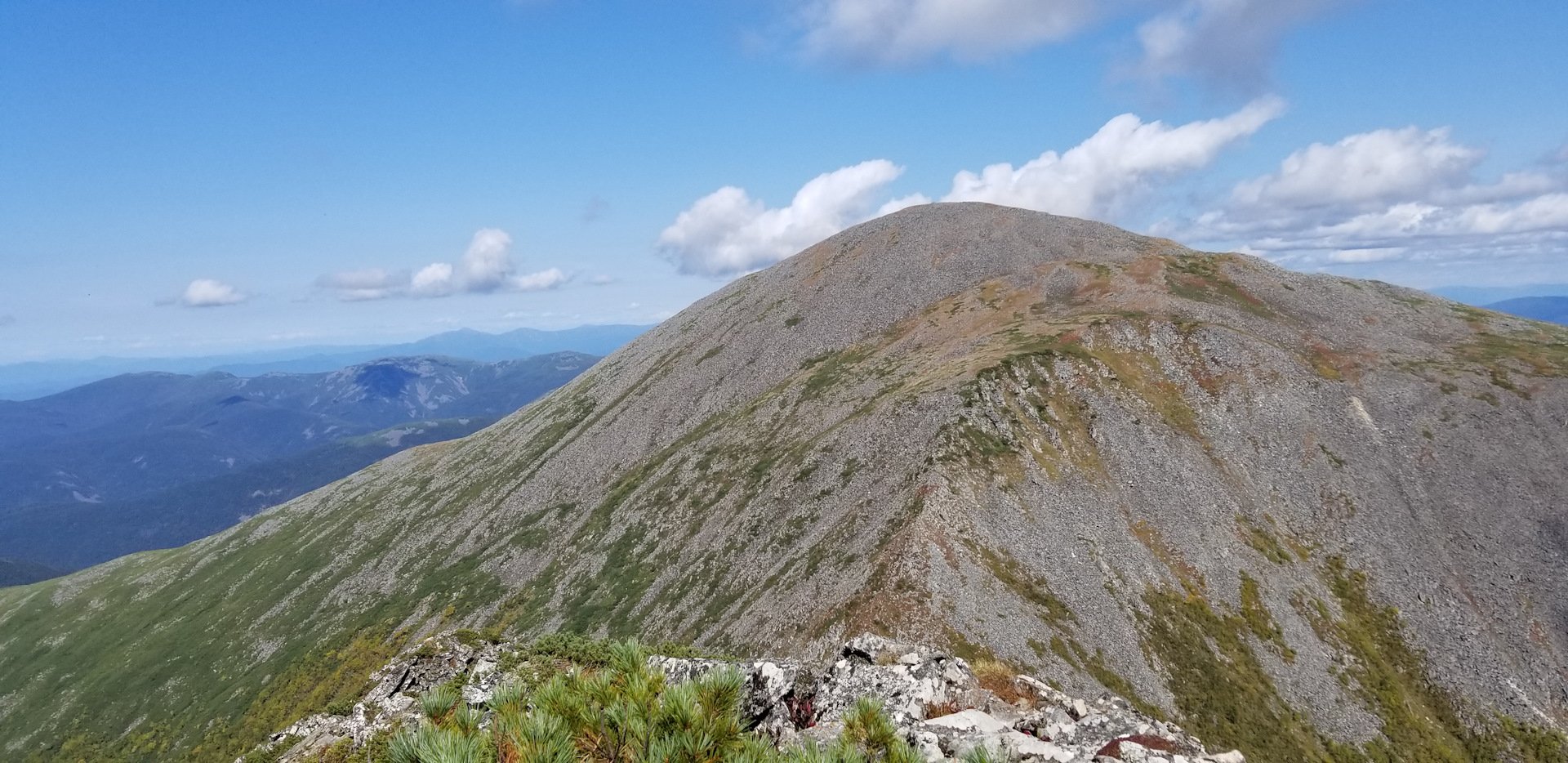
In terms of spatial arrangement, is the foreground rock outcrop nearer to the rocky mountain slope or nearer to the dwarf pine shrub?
the dwarf pine shrub

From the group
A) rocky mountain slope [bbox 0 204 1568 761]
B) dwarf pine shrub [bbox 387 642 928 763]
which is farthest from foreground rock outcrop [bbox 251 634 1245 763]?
rocky mountain slope [bbox 0 204 1568 761]

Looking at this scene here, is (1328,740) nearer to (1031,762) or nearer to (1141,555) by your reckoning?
(1141,555)

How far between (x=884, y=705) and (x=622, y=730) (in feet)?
23.7

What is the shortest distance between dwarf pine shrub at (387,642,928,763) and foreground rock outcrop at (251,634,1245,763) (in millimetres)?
1067

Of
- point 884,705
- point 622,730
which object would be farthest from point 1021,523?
point 622,730

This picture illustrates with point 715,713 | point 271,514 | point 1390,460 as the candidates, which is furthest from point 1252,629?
point 271,514

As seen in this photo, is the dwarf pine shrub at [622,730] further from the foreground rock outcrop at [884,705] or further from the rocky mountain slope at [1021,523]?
the rocky mountain slope at [1021,523]

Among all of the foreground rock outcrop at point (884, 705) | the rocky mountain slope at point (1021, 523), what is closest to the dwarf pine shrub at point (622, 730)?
the foreground rock outcrop at point (884, 705)

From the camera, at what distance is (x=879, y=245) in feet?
516

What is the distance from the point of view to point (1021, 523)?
193 feet

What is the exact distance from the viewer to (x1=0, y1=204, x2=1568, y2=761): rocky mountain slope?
171 feet

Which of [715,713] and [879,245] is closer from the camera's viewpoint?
[715,713]

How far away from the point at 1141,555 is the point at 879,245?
356ft

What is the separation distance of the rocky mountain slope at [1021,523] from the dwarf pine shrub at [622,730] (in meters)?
34.7
